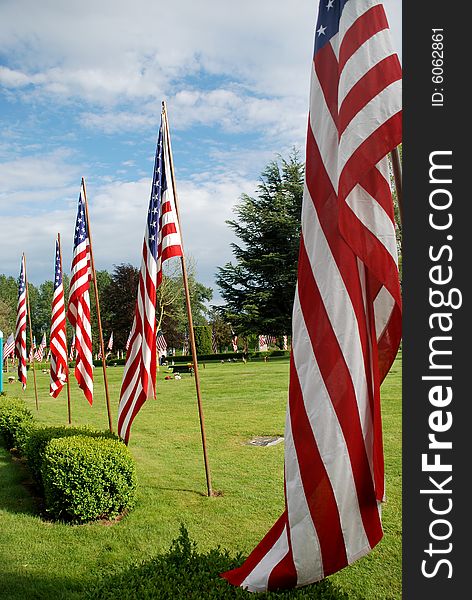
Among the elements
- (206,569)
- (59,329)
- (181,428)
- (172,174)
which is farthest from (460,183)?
(181,428)

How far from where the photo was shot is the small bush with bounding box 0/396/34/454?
11.2m

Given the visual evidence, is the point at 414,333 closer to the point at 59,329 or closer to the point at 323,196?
the point at 323,196

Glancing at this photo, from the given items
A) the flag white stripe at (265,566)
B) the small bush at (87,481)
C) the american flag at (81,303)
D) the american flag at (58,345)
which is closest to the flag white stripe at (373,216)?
the flag white stripe at (265,566)

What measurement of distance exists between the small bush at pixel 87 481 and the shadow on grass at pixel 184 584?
340 cm

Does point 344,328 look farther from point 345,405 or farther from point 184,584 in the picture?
point 184,584

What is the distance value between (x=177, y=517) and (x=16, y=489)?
9.75 ft

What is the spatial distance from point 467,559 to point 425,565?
161 mm

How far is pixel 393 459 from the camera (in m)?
9.41

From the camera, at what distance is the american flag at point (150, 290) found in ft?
24.6

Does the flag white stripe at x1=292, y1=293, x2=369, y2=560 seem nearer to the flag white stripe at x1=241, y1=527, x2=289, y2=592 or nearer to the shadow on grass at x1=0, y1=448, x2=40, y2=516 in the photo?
the flag white stripe at x1=241, y1=527, x2=289, y2=592

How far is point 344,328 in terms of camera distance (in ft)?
9.47

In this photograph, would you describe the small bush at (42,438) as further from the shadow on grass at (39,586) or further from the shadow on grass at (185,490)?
the shadow on grass at (39,586)

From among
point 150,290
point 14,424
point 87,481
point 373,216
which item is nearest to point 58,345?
point 14,424

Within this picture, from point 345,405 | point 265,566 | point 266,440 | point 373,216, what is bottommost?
point 266,440
